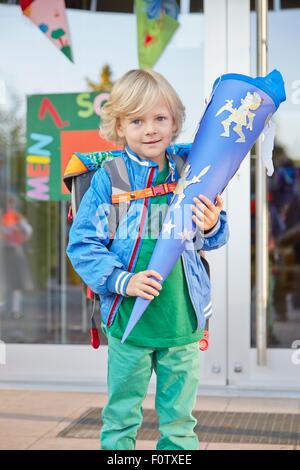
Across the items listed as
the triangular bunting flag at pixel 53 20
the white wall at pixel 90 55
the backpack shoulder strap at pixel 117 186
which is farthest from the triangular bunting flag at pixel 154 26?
the backpack shoulder strap at pixel 117 186

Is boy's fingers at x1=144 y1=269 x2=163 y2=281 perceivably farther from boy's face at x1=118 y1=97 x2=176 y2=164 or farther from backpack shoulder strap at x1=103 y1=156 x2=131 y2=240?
boy's face at x1=118 y1=97 x2=176 y2=164

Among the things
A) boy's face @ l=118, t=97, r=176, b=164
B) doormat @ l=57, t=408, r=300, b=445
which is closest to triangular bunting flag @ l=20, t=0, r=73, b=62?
doormat @ l=57, t=408, r=300, b=445

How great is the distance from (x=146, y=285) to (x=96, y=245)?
24 cm

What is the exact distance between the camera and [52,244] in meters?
6.45

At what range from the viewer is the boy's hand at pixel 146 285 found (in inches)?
114

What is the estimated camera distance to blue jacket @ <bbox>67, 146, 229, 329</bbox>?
9.82ft

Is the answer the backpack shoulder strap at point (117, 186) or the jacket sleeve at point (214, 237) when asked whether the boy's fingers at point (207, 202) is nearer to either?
the jacket sleeve at point (214, 237)

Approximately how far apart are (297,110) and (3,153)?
7.08ft

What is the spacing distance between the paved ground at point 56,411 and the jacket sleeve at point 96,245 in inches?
65.6

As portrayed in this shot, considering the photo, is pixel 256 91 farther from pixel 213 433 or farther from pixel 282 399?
pixel 282 399

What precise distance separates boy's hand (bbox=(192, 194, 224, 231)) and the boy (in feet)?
0.04

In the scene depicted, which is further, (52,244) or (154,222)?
(52,244)
